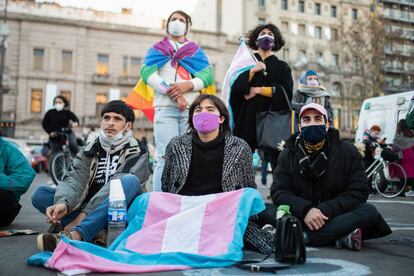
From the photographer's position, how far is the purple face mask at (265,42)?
5.51 meters

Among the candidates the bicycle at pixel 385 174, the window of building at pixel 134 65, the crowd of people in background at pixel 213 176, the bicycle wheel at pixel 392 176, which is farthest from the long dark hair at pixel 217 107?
the window of building at pixel 134 65

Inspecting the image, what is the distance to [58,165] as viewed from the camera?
32.3 ft

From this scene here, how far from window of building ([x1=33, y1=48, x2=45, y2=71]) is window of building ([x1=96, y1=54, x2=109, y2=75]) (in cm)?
436

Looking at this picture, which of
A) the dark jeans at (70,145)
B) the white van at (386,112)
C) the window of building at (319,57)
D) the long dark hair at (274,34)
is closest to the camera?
the long dark hair at (274,34)

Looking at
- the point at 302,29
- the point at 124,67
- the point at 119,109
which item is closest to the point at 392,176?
the point at 119,109

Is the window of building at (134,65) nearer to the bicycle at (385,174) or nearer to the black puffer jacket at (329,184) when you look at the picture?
the bicycle at (385,174)

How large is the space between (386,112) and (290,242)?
9826 mm

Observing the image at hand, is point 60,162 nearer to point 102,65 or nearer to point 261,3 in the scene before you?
point 102,65

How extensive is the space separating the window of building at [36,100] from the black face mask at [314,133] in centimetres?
3687

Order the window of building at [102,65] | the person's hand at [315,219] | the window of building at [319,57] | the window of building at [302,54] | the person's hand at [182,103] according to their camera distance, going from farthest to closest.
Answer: the window of building at [319,57], the window of building at [302,54], the window of building at [102,65], the person's hand at [182,103], the person's hand at [315,219]

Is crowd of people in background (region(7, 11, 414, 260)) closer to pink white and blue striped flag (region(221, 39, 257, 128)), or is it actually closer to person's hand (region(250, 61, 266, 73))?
person's hand (region(250, 61, 266, 73))

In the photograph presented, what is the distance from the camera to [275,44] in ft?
18.4

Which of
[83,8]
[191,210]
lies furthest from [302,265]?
[83,8]

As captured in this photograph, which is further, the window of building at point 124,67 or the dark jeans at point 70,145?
the window of building at point 124,67
